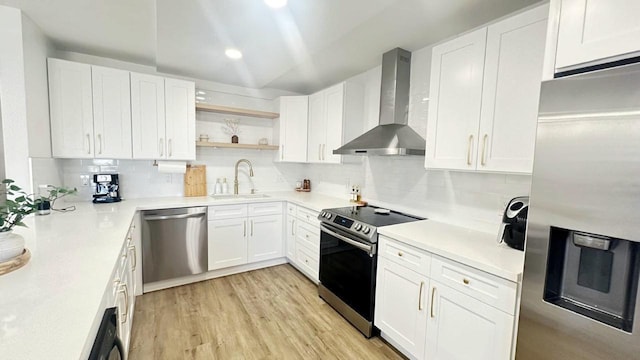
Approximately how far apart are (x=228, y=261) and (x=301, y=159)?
5.20ft

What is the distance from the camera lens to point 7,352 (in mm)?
714

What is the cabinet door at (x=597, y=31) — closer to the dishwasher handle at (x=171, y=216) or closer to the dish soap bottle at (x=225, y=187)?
the dishwasher handle at (x=171, y=216)

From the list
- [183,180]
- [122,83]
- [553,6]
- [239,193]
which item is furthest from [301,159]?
[553,6]

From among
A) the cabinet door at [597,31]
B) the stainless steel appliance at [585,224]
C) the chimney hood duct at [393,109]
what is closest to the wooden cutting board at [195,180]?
the chimney hood duct at [393,109]

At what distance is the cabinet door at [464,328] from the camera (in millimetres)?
1393

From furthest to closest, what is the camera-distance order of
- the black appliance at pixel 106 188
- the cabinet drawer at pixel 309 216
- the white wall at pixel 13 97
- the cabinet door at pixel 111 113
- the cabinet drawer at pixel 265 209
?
the cabinet drawer at pixel 265 209 < the cabinet drawer at pixel 309 216 < the black appliance at pixel 106 188 < the cabinet door at pixel 111 113 < the white wall at pixel 13 97

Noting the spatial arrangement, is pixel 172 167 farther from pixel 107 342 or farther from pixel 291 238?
pixel 107 342

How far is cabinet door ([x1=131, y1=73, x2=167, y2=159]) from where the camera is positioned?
291 cm

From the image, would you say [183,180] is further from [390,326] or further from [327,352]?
[390,326]

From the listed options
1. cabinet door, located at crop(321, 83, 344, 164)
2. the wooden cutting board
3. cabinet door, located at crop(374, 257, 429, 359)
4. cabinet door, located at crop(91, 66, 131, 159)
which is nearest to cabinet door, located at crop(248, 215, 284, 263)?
the wooden cutting board

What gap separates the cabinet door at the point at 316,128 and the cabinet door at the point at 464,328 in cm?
216

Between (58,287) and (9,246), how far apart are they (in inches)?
16.2

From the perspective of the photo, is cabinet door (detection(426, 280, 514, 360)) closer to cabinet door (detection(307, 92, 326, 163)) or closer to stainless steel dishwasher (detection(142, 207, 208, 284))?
cabinet door (detection(307, 92, 326, 163))

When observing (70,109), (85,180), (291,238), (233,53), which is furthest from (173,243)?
(233,53)
